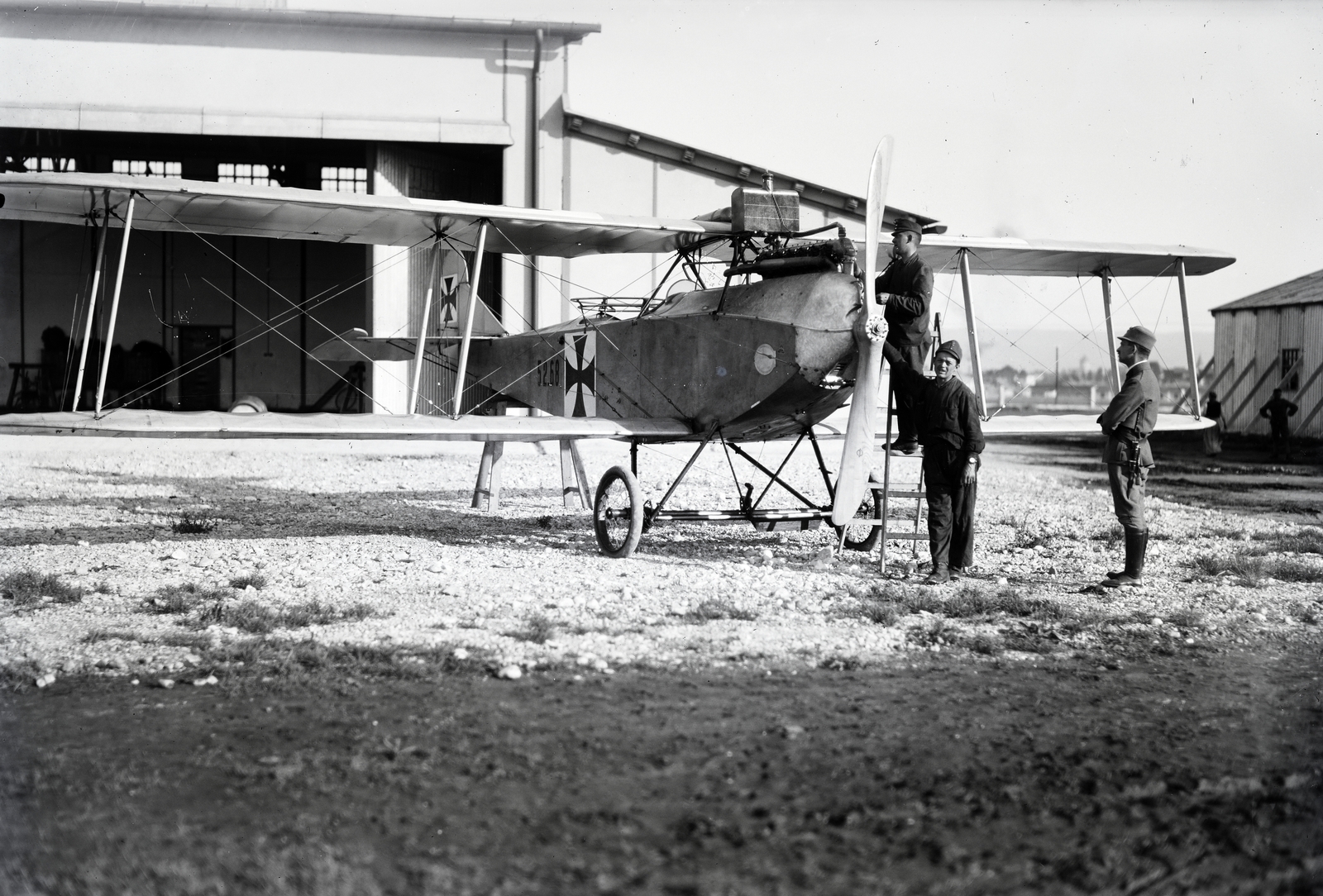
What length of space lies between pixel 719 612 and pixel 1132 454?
139 inches

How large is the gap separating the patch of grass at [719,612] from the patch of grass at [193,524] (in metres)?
5.93

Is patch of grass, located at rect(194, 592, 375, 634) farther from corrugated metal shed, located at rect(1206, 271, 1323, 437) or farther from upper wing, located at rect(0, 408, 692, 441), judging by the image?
corrugated metal shed, located at rect(1206, 271, 1323, 437)

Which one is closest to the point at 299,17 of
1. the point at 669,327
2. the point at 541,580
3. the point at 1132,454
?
Answer: the point at 669,327

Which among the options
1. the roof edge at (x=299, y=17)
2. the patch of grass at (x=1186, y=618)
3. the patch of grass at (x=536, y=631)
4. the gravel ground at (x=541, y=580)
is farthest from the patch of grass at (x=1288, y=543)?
the roof edge at (x=299, y=17)

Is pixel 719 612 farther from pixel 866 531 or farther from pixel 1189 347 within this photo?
pixel 1189 347

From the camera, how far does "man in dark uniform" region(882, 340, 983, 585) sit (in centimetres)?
846

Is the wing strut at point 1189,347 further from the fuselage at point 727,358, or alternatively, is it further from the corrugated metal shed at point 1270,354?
the corrugated metal shed at point 1270,354

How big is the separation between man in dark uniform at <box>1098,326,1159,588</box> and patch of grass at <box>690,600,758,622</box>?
9.62ft

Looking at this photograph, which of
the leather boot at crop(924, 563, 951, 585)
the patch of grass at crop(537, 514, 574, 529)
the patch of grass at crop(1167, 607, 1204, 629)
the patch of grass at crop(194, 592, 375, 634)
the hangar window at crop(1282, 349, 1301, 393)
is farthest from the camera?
the hangar window at crop(1282, 349, 1301, 393)

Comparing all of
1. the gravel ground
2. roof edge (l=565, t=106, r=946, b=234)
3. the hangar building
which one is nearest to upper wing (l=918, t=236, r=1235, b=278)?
the gravel ground

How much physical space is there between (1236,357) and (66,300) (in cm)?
3614

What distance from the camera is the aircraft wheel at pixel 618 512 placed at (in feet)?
31.1

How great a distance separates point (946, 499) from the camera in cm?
853

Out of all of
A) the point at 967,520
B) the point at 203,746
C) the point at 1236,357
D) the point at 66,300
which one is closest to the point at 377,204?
the point at 967,520
